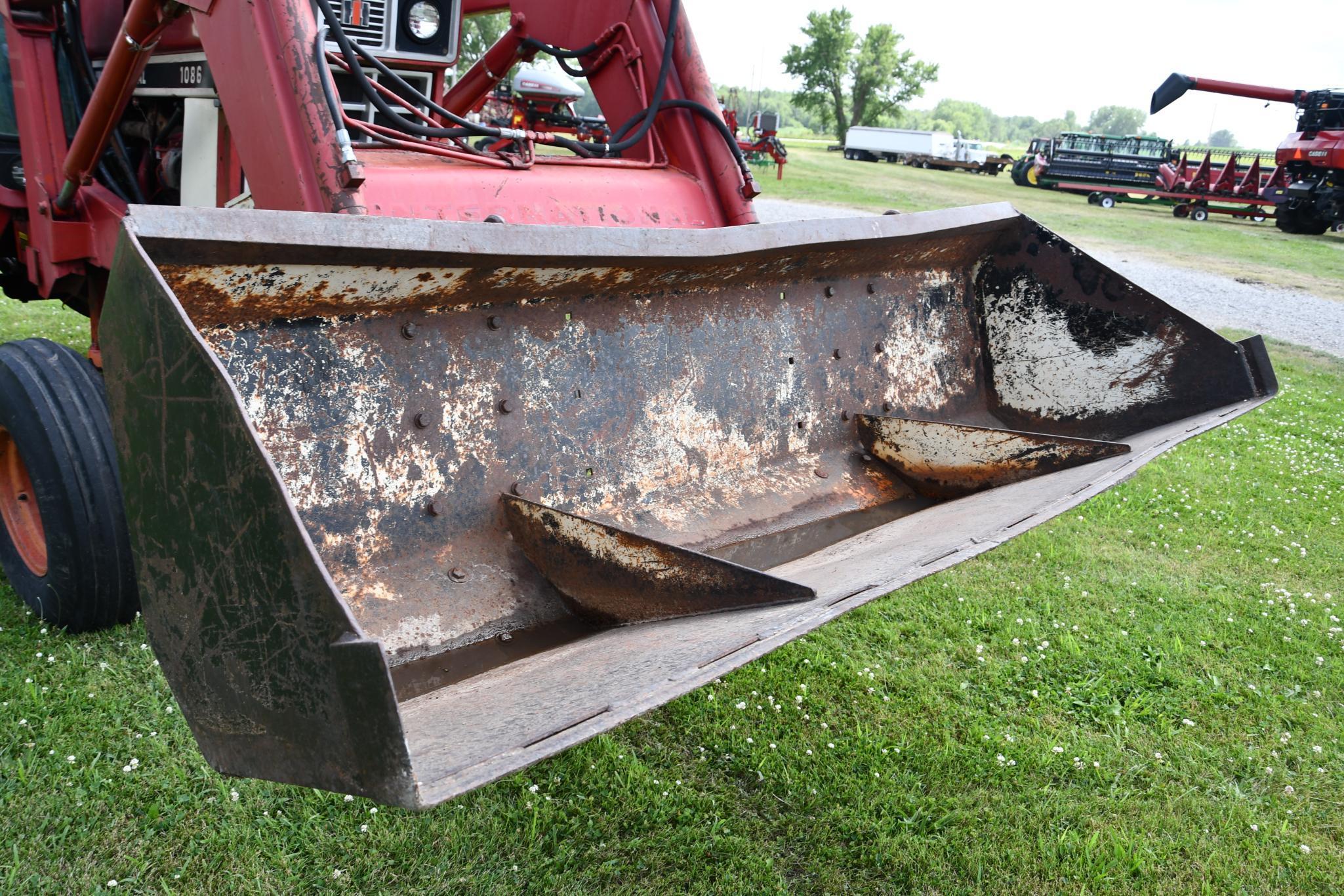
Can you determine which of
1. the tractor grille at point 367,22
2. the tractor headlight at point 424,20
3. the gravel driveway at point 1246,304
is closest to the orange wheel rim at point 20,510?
the tractor grille at point 367,22

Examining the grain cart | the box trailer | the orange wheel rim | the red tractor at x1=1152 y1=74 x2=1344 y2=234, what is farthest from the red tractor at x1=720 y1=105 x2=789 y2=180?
the orange wheel rim

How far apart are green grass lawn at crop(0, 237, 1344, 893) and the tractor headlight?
229 cm

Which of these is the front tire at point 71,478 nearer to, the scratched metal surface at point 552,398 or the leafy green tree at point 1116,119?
the scratched metal surface at point 552,398

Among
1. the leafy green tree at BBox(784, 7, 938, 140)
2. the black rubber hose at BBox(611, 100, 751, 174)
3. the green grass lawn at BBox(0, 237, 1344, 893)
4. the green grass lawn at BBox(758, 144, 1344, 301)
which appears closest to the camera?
the green grass lawn at BBox(0, 237, 1344, 893)

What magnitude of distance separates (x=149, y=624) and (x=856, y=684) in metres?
2.07

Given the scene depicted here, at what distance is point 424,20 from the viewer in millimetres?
3674

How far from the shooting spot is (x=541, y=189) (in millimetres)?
3146

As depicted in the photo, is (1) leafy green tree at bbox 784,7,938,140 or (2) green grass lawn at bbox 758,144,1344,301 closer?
(2) green grass lawn at bbox 758,144,1344,301

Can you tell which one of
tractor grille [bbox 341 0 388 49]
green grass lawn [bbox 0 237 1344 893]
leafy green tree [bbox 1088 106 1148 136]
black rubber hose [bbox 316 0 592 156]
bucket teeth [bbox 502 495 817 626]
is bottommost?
green grass lawn [bbox 0 237 1344 893]

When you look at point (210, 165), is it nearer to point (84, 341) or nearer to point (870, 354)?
point (870, 354)

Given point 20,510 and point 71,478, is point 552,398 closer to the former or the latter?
point 71,478

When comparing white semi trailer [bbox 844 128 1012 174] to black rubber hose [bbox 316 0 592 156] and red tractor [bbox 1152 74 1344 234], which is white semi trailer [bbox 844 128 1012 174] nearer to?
red tractor [bbox 1152 74 1344 234]

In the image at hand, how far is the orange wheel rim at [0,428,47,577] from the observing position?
3.18 meters

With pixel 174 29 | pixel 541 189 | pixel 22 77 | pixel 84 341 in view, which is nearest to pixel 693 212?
pixel 541 189
